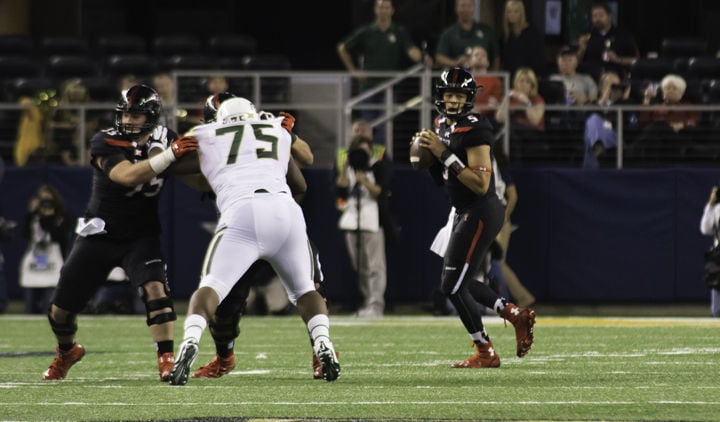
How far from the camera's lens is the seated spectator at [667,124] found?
16.3m

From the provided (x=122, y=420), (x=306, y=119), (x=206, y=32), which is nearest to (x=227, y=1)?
(x=206, y=32)

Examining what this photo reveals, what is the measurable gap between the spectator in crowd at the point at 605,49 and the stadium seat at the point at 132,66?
5.29m

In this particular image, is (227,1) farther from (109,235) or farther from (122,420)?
(122,420)

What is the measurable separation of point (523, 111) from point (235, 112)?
27.8 feet

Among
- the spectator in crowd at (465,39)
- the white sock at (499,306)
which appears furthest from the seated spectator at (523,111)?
the white sock at (499,306)

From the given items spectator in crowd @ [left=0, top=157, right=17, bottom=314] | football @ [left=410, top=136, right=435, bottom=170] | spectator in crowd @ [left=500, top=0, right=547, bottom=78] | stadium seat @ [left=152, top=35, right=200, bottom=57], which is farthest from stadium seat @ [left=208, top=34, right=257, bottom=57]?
football @ [left=410, top=136, right=435, bottom=170]

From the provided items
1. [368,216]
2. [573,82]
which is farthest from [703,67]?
[368,216]

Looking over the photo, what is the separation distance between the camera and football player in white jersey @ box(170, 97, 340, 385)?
801 cm

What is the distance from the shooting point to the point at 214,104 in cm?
873

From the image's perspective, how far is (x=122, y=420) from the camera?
6875 mm

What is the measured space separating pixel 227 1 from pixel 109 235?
50.6 ft

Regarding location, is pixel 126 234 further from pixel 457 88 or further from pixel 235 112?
pixel 457 88

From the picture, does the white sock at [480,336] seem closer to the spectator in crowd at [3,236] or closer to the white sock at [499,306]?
the white sock at [499,306]

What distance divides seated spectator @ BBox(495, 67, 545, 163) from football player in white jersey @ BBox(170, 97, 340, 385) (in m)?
7.99
